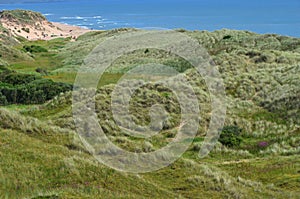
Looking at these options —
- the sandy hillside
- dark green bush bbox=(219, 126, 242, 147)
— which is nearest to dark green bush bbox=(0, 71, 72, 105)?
dark green bush bbox=(219, 126, 242, 147)

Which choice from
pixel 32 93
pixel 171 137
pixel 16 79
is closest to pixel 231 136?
pixel 171 137

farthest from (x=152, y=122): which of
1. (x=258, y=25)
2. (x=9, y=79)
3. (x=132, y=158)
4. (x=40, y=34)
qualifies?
(x=258, y=25)

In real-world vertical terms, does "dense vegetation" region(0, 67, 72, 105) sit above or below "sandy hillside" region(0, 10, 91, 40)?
below

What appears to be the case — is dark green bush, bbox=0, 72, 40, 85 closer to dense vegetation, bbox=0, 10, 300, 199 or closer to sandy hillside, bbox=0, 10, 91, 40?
dense vegetation, bbox=0, 10, 300, 199

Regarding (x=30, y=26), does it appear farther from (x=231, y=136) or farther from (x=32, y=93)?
(x=231, y=136)

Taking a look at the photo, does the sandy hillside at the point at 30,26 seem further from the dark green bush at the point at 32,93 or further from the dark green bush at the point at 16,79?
the dark green bush at the point at 32,93

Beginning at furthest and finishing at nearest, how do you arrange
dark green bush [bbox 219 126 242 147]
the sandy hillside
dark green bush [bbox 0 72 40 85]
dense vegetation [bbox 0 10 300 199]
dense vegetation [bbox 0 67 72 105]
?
1. the sandy hillside
2. dark green bush [bbox 0 72 40 85]
3. dense vegetation [bbox 0 67 72 105]
4. dark green bush [bbox 219 126 242 147]
5. dense vegetation [bbox 0 10 300 199]

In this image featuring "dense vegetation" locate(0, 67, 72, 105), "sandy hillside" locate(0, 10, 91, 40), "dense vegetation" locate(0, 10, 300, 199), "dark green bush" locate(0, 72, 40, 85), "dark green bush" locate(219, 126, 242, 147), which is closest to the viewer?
"dense vegetation" locate(0, 10, 300, 199)
